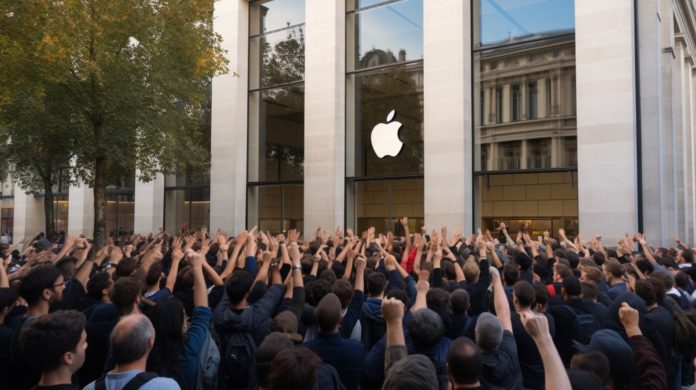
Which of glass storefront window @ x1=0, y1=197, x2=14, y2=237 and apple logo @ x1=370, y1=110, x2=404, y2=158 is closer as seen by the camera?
apple logo @ x1=370, y1=110, x2=404, y2=158

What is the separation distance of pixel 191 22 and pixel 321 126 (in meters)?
6.13

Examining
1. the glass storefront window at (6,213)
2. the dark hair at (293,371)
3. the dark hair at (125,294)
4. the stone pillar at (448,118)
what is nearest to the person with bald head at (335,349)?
the dark hair at (293,371)

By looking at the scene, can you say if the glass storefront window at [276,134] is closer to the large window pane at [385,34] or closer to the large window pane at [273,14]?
the large window pane at [273,14]

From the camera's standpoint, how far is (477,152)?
17266 millimetres

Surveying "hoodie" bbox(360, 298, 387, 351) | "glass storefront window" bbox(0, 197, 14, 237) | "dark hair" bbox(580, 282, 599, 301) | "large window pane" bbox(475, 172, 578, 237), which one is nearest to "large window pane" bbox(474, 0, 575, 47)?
"large window pane" bbox(475, 172, 578, 237)

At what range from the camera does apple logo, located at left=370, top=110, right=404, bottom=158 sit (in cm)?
1872

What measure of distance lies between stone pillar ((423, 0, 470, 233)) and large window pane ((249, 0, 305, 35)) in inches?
261

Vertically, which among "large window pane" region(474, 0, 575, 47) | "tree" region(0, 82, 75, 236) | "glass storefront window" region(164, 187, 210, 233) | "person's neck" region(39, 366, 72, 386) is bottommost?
"person's neck" region(39, 366, 72, 386)

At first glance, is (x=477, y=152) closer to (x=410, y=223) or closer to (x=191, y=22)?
(x=410, y=223)

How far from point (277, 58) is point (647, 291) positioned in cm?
1960

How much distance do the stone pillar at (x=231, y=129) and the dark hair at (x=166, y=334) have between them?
60.8 feet

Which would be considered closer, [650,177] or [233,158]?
[650,177]

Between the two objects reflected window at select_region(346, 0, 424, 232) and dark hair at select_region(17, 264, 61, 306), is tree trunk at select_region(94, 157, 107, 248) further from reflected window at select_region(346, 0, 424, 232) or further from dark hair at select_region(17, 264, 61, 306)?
dark hair at select_region(17, 264, 61, 306)

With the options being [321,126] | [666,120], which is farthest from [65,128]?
[666,120]
